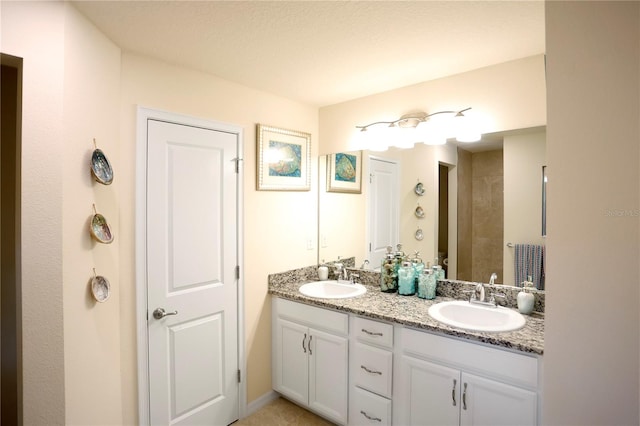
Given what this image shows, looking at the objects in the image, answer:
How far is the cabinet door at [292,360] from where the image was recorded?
2.36 m

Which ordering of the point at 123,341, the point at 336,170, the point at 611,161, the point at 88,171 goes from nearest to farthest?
the point at 611,161
the point at 88,171
the point at 123,341
the point at 336,170

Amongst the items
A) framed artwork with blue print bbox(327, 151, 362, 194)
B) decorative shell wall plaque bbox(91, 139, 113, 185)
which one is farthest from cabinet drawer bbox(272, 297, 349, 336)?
decorative shell wall plaque bbox(91, 139, 113, 185)

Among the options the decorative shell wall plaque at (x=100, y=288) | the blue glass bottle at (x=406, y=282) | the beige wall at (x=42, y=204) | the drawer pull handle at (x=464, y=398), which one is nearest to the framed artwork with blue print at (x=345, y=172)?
the blue glass bottle at (x=406, y=282)

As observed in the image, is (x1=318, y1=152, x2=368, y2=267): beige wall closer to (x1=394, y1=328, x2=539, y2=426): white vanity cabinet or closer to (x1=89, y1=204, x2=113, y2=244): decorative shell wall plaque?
(x1=394, y1=328, x2=539, y2=426): white vanity cabinet

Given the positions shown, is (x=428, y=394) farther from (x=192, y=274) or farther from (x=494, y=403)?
(x=192, y=274)

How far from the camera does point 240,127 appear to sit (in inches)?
93.1

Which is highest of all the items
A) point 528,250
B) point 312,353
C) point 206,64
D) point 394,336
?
point 206,64

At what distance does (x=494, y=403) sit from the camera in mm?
1598

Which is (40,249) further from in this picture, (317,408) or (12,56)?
(317,408)

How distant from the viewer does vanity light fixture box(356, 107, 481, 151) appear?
220cm

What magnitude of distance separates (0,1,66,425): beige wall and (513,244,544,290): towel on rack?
239cm

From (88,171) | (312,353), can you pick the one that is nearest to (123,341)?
(88,171)

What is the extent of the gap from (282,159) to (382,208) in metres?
0.88

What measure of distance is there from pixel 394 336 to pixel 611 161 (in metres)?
1.37
